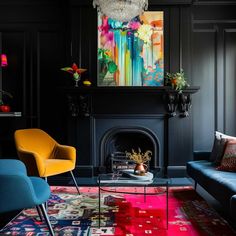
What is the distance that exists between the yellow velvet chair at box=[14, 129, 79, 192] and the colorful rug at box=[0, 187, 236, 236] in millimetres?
349

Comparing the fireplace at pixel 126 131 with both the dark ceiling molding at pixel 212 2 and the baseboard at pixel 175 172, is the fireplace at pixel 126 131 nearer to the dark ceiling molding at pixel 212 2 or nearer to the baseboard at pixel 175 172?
the baseboard at pixel 175 172

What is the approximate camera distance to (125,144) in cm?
491

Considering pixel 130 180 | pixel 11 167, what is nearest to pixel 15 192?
pixel 11 167

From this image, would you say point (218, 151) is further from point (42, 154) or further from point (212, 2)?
point (212, 2)

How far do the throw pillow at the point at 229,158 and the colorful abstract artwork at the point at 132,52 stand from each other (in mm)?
1620

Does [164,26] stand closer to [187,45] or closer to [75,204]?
[187,45]

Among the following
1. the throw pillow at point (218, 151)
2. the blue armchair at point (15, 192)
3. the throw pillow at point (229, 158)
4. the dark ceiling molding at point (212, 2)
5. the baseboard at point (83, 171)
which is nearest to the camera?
the blue armchair at point (15, 192)

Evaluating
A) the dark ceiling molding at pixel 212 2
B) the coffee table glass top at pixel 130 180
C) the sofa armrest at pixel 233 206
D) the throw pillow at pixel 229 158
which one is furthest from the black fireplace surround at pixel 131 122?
the sofa armrest at pixel 233 206

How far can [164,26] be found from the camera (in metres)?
4.59

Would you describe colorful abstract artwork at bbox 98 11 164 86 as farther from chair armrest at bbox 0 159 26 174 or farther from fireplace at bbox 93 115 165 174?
chair armrest at bbox 0 159 26 174

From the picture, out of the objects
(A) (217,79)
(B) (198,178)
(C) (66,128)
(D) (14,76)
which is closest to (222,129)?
(A) (217,79)

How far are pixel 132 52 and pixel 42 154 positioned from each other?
2022 millimetres

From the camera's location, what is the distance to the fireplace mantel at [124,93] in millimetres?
4477

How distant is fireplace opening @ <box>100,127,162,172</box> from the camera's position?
15.3ft
